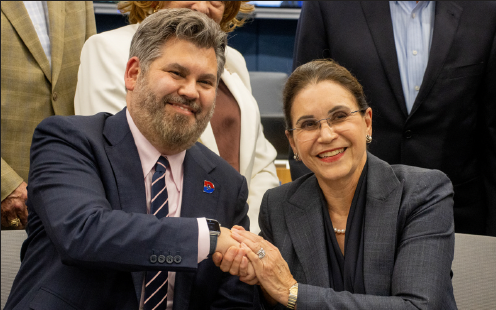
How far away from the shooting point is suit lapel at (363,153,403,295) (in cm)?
169

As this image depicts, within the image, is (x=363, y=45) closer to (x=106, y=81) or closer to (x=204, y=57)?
(x=204, y=57)

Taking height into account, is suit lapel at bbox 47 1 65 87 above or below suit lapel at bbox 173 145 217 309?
above

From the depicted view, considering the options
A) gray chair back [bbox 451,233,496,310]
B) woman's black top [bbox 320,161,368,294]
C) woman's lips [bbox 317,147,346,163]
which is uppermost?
woman's lips [bbox 317,147,346,163]

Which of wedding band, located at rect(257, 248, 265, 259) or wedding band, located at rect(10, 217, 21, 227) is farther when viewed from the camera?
wedding band, located at rect(10, 217, 21, 227)

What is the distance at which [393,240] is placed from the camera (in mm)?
1712

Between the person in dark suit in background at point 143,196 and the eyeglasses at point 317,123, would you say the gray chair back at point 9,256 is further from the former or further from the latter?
the eyeglasses at point 317,123

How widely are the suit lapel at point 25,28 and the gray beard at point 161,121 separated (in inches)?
29.1

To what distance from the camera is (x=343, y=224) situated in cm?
187

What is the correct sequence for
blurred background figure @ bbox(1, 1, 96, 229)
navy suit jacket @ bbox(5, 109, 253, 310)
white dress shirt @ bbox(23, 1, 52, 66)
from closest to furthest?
navy suit jacket @ bbox(5, 109, 253, 310) < blurred background figure @ bbox(1, 1, 96, 229) < white dress shirt @ bbox(23, 1, 52, 66)

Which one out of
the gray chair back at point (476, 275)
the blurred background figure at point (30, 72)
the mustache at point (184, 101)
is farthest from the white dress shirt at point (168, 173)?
the gray chair back at point (476, 275)

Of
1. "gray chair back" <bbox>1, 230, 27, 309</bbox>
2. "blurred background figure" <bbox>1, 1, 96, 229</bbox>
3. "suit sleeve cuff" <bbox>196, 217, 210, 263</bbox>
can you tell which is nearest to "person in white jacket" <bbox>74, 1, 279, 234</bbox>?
"blurred background figure" <bbox>1, 1, 96, 229</bbox>

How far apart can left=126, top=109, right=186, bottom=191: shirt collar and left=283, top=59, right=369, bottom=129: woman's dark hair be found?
0.45 m

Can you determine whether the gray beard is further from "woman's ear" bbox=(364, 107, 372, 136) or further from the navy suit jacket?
"woman's ear" bbox=(364, 107, 372, 136)

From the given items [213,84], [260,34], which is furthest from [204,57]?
[260,34]
